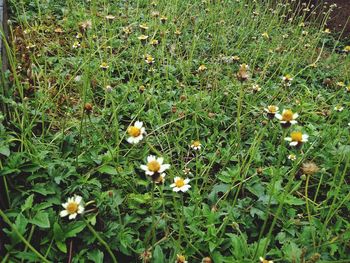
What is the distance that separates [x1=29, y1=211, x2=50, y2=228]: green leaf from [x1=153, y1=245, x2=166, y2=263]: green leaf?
1.17 feet

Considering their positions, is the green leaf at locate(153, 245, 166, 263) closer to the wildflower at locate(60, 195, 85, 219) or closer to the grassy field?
the grassy field

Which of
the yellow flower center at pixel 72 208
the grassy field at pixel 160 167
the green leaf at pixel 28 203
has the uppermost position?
the yellow flower center at pixel 72 208

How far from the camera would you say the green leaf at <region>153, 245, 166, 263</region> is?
1.11 metres

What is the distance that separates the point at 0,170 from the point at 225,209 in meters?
0.85

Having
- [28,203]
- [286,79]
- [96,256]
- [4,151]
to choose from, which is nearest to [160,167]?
[96,256]

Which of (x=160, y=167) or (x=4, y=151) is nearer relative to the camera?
(x=160, y=167)

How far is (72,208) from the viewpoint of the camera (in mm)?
922

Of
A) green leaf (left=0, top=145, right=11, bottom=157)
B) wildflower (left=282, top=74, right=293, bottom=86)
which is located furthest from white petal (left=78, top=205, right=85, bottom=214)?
wildflower (left=282, top=74, right=293, bottom=86)

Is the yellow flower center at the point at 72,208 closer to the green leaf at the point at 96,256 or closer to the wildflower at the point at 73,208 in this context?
the wildflower at the point at 73,208

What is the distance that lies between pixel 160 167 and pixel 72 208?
10.2 inches

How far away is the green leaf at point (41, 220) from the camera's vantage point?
1115 mm

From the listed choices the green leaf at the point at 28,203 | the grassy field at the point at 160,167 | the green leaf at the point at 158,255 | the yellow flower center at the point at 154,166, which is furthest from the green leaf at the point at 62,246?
the yellow flower center at the point at 154,166

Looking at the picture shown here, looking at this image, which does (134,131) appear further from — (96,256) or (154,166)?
(96,256)

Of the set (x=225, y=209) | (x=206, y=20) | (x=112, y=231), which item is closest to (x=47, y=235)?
(x=112, y=231)
